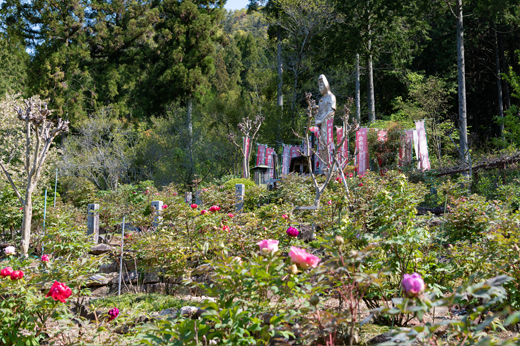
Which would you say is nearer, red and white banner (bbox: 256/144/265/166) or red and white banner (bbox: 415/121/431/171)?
red and white banner (bbox: 415/121/431/171)

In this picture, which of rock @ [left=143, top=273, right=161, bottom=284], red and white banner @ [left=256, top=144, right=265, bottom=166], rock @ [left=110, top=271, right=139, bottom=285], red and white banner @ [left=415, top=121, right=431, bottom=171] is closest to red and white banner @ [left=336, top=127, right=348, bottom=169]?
red and white banner @ [left=415, top=121, right=431, bottom=171]

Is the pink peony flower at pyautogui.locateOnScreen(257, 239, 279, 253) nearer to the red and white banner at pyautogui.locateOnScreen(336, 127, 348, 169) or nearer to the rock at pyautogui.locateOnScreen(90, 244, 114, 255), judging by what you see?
the rock at pyautogui.locateOnScreen(90, 244, 114, 255)

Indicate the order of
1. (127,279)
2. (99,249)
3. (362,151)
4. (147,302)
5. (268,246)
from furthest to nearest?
(362,151), (99,249), (127,279), (147,302), (268,246)

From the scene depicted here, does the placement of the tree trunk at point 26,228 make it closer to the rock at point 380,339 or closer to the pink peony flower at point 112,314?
the pink peony flower at point 112,314

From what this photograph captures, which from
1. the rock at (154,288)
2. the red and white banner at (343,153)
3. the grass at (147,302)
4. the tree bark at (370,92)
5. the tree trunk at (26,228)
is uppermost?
the tree bark at (370,92)

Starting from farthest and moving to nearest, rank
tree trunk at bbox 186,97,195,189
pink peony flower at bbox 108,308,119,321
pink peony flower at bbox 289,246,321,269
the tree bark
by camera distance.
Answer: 1. the tree bark
2. tree trunk at bbox 186,97,195,189
3. pink peony flower at bbox 108,308,119,321
4. pink peony flower at bbox 289,246,321,269

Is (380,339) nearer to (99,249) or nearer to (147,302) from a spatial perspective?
(147,302)

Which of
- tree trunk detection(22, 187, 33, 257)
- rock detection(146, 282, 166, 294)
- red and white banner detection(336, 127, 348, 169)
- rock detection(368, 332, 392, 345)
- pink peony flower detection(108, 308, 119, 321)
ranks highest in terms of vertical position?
red and white banner detection(336, 127, 348, 169)

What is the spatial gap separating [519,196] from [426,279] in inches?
136

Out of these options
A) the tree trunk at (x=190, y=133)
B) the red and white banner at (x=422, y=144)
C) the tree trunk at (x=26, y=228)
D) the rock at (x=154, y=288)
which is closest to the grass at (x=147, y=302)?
the rock at (x=154, y=288)

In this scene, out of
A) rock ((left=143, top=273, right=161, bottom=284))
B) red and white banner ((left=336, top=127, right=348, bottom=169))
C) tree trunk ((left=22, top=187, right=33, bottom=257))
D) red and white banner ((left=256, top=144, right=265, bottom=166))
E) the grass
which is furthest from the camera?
red and white banner ((left=256, top=144, right=265, bottom=166))

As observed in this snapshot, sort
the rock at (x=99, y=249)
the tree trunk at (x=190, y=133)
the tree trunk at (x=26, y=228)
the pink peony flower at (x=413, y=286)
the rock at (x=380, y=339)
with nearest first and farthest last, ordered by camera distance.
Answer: the pink peony flower at (x=413, y=286), the rock at (x=380, y=339), the tree trunk at (x=26, y=228), the rock at (x=99, y=249), the tree trunk at (x=190, y=133)

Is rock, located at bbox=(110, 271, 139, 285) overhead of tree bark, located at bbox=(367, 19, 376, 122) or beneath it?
beneath

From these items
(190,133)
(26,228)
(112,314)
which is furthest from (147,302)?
(190,133)
